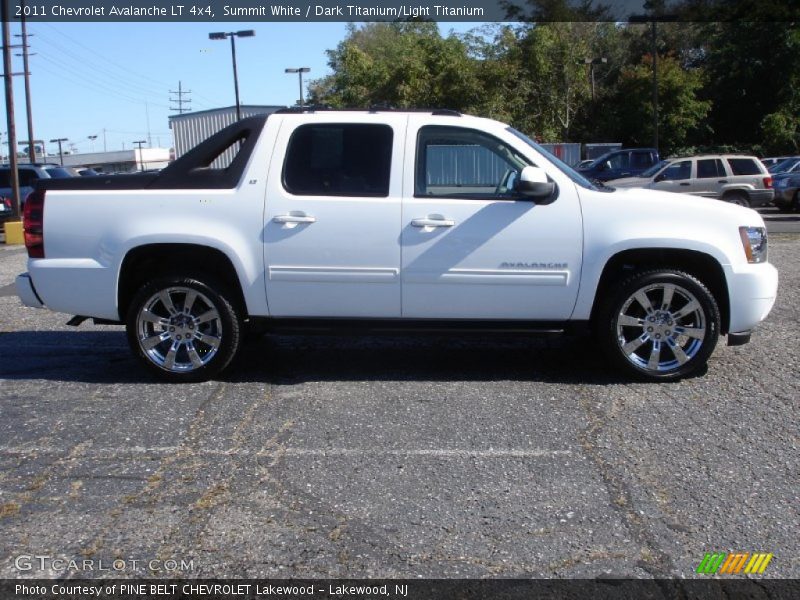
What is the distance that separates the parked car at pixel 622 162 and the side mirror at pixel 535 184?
877 inches

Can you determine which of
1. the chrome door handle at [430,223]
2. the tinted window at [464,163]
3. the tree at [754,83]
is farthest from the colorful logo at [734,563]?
the tree at [754,83]

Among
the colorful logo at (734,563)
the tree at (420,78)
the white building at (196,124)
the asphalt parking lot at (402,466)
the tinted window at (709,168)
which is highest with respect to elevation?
the tree at (420,78)

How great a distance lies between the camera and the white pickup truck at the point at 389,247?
18.8ft

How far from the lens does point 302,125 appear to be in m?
5.96

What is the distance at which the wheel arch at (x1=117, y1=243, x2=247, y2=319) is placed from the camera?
5906mm

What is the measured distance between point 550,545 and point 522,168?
9.99ft

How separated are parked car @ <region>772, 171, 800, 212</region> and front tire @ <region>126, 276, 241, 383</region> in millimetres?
20234

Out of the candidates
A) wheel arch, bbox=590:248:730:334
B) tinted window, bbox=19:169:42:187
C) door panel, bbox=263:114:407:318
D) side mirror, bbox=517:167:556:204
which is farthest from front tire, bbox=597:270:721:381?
tinted window, bbox=19:169:42:187

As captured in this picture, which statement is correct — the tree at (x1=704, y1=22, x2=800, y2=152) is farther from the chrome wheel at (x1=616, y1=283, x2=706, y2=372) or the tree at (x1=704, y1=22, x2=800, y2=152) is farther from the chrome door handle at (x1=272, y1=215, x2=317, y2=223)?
the chrome door handle at (x1=272, y1=215, x2=317, y2=223)

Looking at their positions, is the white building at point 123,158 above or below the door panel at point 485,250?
above

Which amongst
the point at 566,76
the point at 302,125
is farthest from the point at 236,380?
the point at 566,76

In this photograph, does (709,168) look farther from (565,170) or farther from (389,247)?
(389,247)

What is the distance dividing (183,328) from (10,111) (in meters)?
21.1

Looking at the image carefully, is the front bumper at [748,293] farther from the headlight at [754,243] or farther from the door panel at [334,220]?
the door panel at [334,220]
